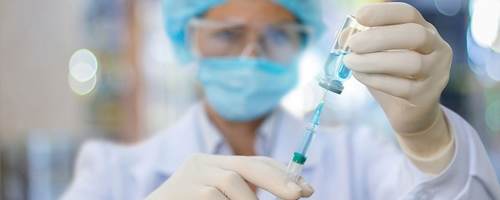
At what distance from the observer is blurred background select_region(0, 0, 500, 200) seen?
2.26m

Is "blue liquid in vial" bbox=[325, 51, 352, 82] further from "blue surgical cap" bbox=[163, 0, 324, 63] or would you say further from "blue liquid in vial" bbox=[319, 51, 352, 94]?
"blue surgical cap" bbox=[163, 0, 324, 63]

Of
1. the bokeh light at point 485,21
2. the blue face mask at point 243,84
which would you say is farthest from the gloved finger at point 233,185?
the bokeh light at point 485,21

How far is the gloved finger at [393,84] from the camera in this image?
2.50 ft

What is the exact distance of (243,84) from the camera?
4.37ft

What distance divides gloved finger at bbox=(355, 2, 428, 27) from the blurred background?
124cm

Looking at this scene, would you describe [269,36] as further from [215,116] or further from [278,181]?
[278,181]

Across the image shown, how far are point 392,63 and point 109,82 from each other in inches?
81.9

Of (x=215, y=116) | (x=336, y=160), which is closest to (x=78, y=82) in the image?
(x=215, y=116)

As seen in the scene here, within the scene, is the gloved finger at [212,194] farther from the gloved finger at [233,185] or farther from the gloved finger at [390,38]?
the gloved finger at [390,38]

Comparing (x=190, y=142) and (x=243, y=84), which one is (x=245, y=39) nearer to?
(x=243, y=84)

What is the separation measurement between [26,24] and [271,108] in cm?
137

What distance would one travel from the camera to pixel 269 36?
128 centimetres

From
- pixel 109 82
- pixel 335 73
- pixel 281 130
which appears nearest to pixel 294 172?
pixel 335 73

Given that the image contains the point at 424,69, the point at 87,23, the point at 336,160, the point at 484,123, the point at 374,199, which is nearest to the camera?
the point at 424,69
